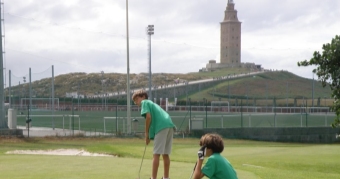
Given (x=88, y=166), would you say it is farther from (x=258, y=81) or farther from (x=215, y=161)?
(x=258, y=81)

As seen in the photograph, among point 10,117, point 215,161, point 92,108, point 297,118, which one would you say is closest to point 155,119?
point 215,161

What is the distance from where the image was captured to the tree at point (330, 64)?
2145cm

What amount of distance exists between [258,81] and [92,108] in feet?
178

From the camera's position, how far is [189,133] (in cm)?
4172

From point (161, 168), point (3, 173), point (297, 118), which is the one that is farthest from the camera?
point (297, 118)

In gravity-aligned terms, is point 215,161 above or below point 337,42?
below

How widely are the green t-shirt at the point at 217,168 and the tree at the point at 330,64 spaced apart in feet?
45.2

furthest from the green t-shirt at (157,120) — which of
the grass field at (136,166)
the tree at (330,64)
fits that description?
the tree at (330,64)

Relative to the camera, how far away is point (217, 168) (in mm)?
8477

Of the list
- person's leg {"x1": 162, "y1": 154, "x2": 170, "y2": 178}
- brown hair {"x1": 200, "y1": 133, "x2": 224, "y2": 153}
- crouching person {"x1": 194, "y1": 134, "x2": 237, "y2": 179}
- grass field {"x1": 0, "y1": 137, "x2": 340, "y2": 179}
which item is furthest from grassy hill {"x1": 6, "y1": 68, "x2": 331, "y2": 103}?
brown hair {"x1": 200, "y1": 133, "x2": 224, "y2": 153}

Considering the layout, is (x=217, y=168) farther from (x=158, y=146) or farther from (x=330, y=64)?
(x=330, y=64)

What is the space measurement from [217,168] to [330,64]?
14.0 meters

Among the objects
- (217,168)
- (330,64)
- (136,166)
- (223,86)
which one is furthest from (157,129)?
(223,86)

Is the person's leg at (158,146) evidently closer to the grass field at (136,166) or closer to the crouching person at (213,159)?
the grass field at (136,166)
